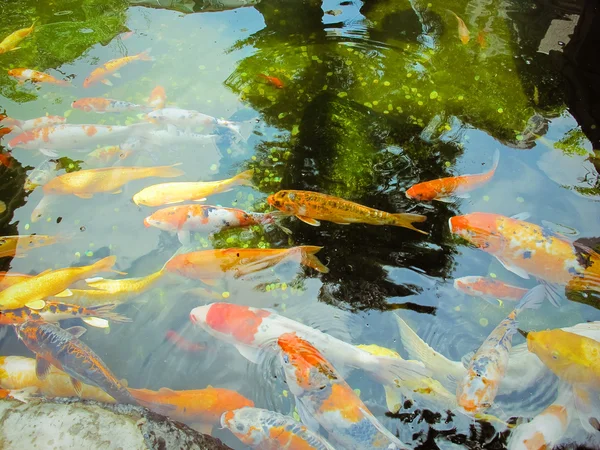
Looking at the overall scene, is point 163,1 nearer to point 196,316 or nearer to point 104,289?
point 104,289

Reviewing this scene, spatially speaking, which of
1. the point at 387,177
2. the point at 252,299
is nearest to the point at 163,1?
the point at 387,177

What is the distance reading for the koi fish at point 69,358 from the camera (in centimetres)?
282

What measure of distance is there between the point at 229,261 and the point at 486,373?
2.07 meters

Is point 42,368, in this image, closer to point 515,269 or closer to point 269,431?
point 269,431

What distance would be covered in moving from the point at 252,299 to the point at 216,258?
1.47 ft

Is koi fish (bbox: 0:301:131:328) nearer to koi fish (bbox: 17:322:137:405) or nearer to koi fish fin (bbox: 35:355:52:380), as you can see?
koi fish (bbox: 17:322:137:405)

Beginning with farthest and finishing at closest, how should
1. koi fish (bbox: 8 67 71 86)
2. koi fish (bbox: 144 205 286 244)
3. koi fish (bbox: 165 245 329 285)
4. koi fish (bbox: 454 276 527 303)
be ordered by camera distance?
1. koi fish (bbox: 8 67 71 86)
2. koi fish (bbox: 144 205 286 244)
3. koi fish (bbox: 165 245 329 285)
4. koi fish (bbox: 454 276 527 303)

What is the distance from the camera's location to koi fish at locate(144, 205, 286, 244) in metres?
3.65

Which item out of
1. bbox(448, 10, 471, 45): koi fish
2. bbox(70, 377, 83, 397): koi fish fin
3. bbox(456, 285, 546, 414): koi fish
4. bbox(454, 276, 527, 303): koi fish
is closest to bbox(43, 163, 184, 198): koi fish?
bbox(70, 377, 83, 397): koi fish fin

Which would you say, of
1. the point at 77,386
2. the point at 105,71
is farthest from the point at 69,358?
the point at 105,71

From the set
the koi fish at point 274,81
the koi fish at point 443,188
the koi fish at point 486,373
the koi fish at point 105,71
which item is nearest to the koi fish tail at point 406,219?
the koi fish at point 443,188

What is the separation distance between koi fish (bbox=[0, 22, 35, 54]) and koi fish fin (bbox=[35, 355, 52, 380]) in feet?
14.7

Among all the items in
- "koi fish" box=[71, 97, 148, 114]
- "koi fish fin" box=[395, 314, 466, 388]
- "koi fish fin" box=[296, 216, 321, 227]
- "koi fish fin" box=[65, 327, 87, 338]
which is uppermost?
"koi fish" box=[71, 97, 148, 114]

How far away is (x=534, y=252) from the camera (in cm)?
326
